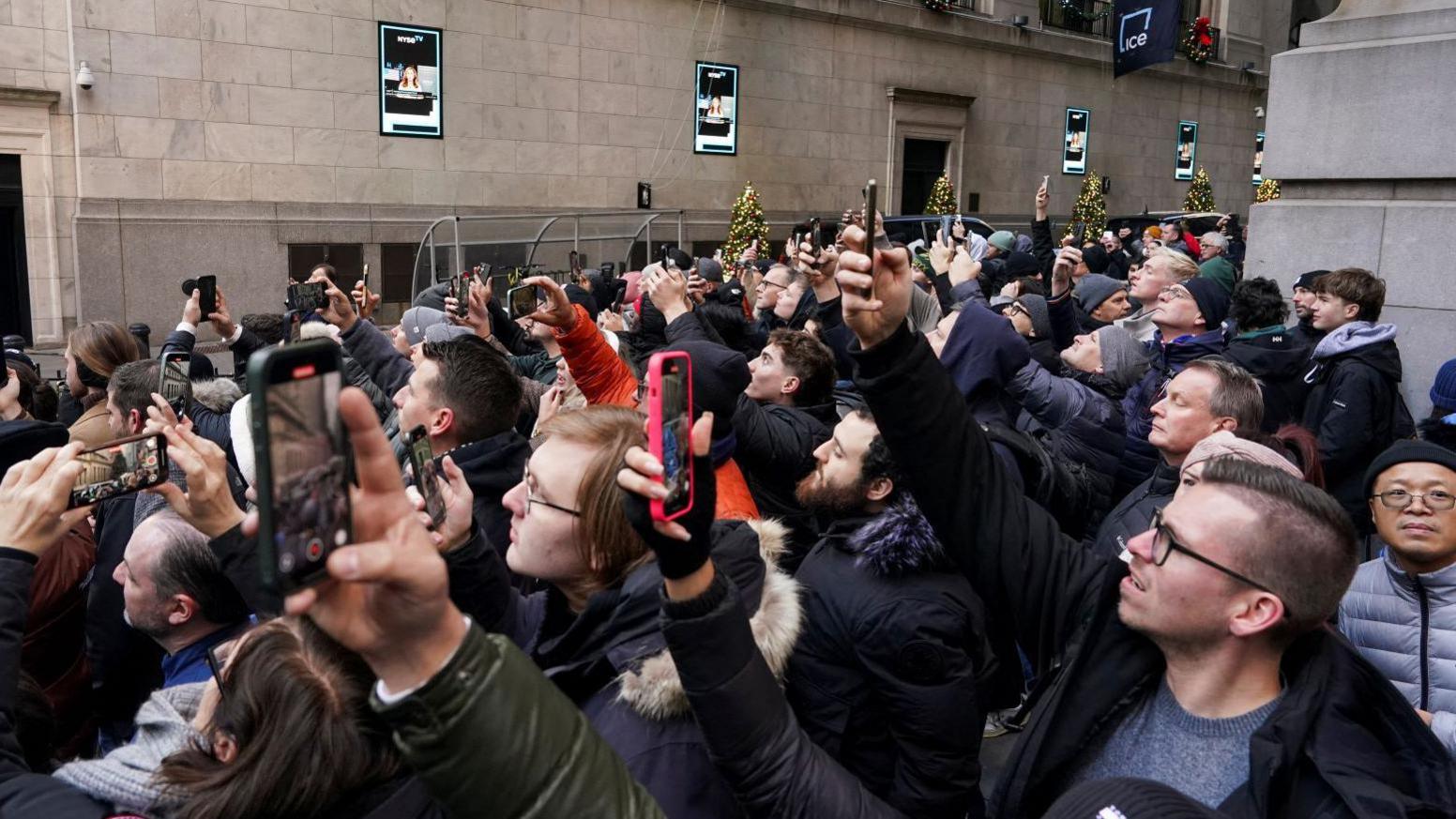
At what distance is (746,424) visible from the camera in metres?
4.53

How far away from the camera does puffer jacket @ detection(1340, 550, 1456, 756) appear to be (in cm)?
296

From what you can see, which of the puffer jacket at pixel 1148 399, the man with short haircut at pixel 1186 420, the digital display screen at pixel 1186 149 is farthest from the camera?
the digital display screen at pixel 1186 149

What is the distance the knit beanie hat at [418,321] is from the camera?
7.85 m

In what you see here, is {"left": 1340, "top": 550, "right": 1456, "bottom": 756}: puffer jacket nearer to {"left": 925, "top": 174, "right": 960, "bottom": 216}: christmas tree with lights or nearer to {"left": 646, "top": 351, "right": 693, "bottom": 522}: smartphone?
{"left": 646, "top": 351, "right": 693, "bottom": 522}: smartphone

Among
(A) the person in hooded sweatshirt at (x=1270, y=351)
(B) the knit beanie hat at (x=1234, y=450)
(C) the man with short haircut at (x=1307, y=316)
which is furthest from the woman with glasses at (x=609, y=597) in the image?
(C) the man with short haircut at (x=1307, y=316)

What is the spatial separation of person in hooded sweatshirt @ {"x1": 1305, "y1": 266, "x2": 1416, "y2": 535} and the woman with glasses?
376 centimetres

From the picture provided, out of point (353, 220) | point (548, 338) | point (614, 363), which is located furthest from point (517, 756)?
point (353, 220)

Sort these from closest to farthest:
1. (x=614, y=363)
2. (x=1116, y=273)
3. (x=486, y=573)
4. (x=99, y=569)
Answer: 1. (x=486, y=573)
2. (x=99, y=569)
3. (x=614, y=363)
4. (x=1116, y=273)

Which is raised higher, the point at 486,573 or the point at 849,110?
the point at 849,110

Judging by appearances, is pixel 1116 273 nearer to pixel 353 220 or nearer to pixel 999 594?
pixel 353 220

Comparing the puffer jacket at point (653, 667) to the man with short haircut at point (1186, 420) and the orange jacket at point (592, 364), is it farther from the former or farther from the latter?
the orange jacket at point (592, 364)

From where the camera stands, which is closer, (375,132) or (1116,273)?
(1116,273)

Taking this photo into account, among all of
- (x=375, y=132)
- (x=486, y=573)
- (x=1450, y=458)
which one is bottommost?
(x=486, y=573)

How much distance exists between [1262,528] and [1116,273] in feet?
44.6
